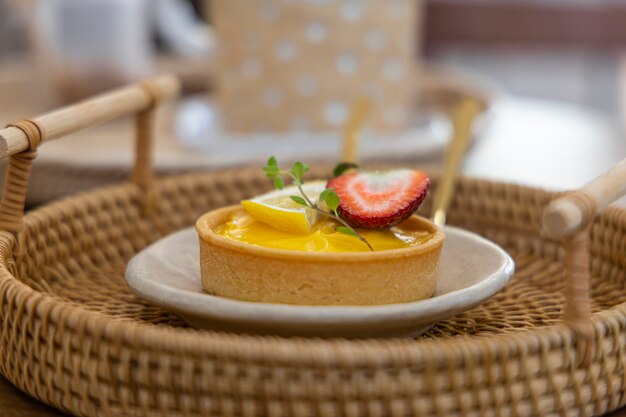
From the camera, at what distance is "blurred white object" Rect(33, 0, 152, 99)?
1.29 m

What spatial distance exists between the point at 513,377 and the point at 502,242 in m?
0.33

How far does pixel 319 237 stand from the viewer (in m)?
0.55

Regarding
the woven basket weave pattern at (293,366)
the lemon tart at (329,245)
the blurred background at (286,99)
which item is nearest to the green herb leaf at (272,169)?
the lemon tart at (329,245)

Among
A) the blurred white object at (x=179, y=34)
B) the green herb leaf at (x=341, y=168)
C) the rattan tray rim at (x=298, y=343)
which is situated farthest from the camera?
the blurred white object at (x=179, y=34)

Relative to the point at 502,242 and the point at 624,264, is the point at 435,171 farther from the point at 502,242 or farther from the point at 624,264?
the point at 624,264

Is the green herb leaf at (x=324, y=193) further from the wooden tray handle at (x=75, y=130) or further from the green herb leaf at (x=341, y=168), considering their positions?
the wooden tray handle at (x=75, y=130)

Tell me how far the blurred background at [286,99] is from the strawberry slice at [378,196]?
0.23m

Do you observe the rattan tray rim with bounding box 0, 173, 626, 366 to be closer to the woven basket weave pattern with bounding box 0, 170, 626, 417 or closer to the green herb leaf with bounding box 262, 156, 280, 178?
the woven basket weave pattern with bounding box 0, 170, 626, 417

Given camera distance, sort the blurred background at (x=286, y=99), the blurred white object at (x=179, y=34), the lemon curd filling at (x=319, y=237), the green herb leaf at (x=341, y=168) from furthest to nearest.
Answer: the blurred white object at (x=179, y=34) → the blurred background at (x=286, y=99) → the green herb leaf at (x=341, y=168) → the lemon curd filling at (x=319, y=237)

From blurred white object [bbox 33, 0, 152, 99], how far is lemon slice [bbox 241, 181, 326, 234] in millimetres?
778

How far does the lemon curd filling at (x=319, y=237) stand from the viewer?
0.54 meters

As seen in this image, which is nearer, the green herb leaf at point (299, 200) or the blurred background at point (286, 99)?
the green herb leaf at point (299, 200)

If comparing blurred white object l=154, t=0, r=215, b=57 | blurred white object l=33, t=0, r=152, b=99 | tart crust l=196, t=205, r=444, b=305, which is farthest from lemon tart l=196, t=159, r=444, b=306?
blurred white object l=154, t=0, r=215, b=57

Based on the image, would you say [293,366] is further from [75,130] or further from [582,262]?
[75,130]
